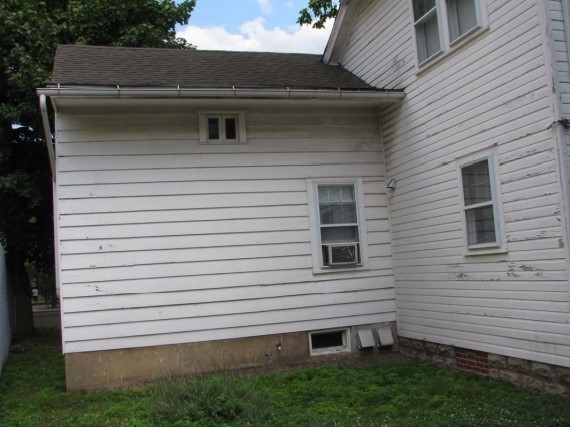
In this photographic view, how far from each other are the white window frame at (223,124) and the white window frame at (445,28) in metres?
2.74

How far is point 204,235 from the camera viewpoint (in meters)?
8.03

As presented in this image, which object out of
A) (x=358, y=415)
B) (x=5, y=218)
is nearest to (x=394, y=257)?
(x=358, y=415)

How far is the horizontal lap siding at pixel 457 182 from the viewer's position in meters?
5.78

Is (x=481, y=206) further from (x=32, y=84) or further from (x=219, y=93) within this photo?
(x=32, y=84)

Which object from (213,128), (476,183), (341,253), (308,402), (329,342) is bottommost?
(308,402)

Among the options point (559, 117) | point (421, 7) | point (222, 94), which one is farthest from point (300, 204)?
point (559, 117)

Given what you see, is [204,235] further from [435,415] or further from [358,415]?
[435,415]

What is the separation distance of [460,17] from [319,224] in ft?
11.5

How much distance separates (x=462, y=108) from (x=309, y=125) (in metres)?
2.52

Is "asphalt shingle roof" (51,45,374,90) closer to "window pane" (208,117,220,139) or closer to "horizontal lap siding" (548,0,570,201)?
"window pane" (208,117,220,139)

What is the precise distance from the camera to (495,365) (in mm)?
6660

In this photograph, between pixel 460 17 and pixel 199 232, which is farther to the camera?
pixel 199 232

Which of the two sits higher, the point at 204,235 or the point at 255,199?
the point at 255,199

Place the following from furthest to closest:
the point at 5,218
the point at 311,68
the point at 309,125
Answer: the point at 5,218 < the point at 311,68 < the point at 309,125
